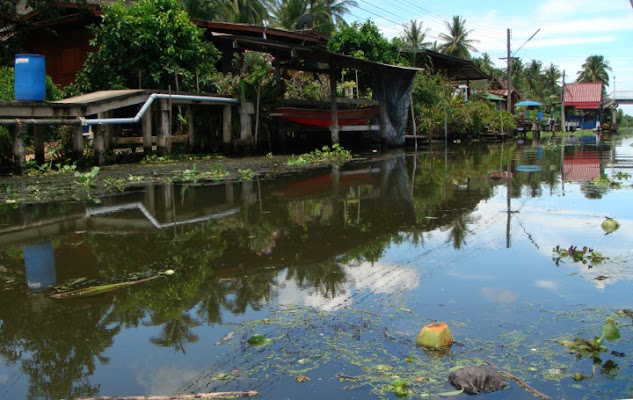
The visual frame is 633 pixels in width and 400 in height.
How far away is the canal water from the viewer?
2.76 meters

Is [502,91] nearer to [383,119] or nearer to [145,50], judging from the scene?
[383,119]

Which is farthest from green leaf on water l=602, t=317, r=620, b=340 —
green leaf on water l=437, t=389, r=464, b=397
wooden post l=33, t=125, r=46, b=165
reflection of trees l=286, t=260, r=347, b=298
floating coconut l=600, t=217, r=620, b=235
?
wooden post l=33, t=125, r=46, b=165

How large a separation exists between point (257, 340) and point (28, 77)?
9.65 m

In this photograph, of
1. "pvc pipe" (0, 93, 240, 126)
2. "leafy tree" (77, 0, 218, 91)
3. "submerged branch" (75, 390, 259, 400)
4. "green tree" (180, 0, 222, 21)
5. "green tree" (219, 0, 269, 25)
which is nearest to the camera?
"submerged branch" (75, 390, 259, 400)

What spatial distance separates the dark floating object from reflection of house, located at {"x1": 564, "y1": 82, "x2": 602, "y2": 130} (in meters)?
55.3

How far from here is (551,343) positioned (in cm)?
310

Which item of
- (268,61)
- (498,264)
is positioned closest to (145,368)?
(498,264)

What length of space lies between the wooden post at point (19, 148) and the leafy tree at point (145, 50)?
508 centimetres

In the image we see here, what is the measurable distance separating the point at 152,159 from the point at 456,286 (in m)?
10.9

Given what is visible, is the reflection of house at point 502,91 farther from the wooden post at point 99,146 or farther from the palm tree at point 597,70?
the wooden post at point 99,146

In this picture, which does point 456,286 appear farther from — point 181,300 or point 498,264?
point 181,300

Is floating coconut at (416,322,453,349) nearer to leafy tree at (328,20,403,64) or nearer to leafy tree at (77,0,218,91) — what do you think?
leafy tree at (77,0,218,91)

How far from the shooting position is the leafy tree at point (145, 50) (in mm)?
15500

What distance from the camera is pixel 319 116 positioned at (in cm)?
1775
